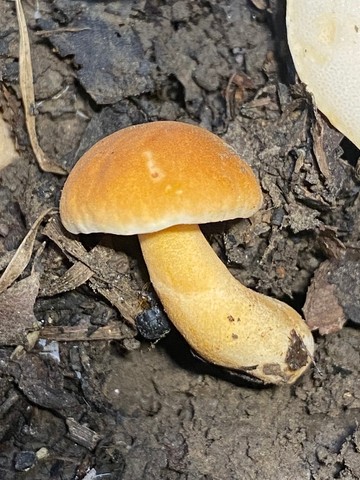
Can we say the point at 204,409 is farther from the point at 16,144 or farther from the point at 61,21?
the point at 61,21

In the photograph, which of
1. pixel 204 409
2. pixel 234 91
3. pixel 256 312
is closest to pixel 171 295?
pixel 256 312

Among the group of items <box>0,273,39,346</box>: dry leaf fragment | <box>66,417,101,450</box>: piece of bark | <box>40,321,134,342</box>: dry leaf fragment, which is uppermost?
<box>0,273,39,346</box>: dry leaf fragment

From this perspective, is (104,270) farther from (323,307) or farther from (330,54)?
(330,54)

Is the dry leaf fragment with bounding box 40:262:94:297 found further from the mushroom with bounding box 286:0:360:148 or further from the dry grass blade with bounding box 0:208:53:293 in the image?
the mushroom with bounding box 286:0:360:148

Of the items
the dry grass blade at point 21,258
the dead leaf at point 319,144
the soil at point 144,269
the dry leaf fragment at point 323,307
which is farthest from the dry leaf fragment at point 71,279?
the dead leaf at point 319,144

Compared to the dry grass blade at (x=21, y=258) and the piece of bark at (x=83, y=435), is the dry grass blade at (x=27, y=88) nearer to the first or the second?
the dry grass blade at (x=21, y=258)

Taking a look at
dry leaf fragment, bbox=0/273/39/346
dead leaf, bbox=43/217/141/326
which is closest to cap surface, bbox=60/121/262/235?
dead leaf, bbox=43/217/141/326

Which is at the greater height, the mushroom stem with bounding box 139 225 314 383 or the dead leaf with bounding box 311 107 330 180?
the dead leaf with bounding box 311 107 330 180
